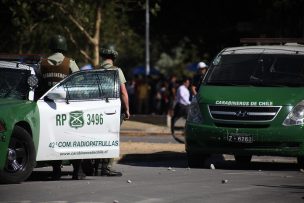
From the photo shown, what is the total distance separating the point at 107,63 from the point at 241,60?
2.58 metres

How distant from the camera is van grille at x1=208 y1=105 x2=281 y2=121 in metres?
15.1

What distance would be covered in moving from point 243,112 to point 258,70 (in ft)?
3.81

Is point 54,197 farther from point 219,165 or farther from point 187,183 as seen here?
point 219,165

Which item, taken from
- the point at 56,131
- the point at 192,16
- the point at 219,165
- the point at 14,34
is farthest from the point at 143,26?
the point at 56,131

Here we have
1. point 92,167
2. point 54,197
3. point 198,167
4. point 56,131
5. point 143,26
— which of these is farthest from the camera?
point 143,26

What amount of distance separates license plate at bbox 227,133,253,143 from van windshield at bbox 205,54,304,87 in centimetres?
99

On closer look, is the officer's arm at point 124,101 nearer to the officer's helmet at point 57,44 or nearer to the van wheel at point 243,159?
the officer's helmet at point 57,44

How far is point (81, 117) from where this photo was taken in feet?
44.3

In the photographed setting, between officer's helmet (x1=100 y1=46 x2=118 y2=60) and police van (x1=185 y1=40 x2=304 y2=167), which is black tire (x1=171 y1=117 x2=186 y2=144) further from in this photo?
officer's helmet (x1=100 y1=46 x2=118 y2=60)

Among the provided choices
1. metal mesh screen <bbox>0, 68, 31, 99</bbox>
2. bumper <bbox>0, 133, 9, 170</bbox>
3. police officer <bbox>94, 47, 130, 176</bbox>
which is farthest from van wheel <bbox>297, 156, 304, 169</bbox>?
bumper <bbox>0, 133, 9, 170</bbox>

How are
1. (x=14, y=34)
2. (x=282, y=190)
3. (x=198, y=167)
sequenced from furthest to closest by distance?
(x=14, y=34) → (x=198, y=167) → (x=282, y=190)

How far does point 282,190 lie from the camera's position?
1241 cm

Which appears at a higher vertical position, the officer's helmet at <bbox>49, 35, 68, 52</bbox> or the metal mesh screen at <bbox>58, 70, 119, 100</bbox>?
the officer's helmet at <bbox>49, 35, 68, 52</bbox>

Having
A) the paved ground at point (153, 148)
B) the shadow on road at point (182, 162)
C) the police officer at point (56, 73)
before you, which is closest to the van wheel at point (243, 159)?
the shadow on road at point (182, 162)
